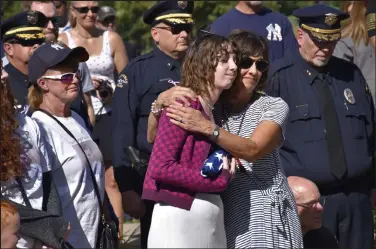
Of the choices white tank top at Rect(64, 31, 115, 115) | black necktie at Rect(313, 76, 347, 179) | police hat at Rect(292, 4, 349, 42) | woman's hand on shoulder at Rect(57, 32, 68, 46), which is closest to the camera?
black necktie at Rect(313, 76, 347, 179)

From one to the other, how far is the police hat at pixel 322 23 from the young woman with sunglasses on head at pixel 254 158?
5.31 ft

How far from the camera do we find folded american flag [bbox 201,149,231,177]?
529 cm

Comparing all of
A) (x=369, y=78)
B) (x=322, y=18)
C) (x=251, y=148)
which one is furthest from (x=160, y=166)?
(x=369, y=78)

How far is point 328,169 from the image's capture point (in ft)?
23.3

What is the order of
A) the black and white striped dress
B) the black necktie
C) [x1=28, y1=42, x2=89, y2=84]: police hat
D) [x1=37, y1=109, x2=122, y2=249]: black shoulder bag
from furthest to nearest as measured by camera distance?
1. the black necktie
2. [x1=28, y1=42, x2=89, y2=84]: police hat
3. [x1=37, y1=109, x2=122, y2=249]: black shoulder bag
4. the black and white striped dress

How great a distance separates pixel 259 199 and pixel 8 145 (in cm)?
136

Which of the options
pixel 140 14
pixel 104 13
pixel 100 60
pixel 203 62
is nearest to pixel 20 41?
pixel 100 60

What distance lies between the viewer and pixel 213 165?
5.31 meters

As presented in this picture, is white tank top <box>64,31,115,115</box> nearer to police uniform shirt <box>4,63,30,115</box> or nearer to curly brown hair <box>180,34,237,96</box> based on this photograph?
police uniform shirt <box>4,63,30,115</box>

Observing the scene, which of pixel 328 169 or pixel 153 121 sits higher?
pixel 153 121

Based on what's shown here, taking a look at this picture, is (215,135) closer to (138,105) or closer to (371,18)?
(138,105)

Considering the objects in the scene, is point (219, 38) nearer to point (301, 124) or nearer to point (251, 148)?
point (251, 148)

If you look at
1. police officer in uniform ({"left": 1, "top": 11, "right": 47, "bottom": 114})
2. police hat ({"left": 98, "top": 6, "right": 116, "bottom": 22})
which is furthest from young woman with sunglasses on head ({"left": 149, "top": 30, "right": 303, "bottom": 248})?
police hat ({"left": 98, "top": 6, "right": 116, "bottom": 22})

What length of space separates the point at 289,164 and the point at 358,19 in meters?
2.46
